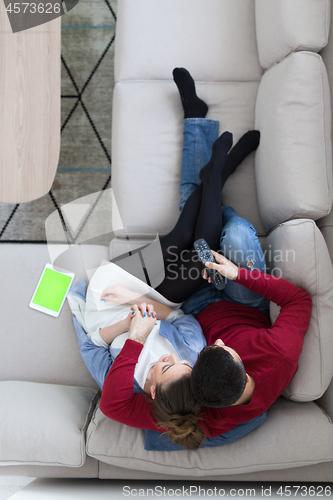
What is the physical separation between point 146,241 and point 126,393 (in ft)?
2.05

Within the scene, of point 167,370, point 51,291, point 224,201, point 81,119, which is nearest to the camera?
point 167,370

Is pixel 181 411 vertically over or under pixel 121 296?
under

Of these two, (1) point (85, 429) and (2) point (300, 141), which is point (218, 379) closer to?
(1) point (85, 429)

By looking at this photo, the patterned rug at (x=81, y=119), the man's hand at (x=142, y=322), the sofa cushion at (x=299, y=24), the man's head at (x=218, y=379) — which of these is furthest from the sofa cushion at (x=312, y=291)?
the patterned rug at (x=81, y=119)

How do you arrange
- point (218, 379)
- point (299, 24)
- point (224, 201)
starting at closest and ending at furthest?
point (218, 379)
point (299, 24)
point (224, 201)

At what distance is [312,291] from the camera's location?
122 cm

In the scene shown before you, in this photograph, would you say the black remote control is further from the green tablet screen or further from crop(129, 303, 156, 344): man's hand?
the green tablet screen

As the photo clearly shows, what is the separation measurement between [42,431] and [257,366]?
0.74 m

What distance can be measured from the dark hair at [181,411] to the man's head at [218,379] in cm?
4

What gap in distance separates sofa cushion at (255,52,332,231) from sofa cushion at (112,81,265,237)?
17cm

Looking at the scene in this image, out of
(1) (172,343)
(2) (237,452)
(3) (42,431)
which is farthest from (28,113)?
(2) (237,452)

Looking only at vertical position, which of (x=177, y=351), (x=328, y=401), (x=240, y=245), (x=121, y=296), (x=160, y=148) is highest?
(x=160, y=148)

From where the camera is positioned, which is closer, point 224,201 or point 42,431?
point 42,431

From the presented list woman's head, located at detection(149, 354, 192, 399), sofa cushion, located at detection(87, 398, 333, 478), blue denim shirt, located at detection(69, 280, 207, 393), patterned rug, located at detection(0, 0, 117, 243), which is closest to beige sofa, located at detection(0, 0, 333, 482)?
sofa cushion, located at detection(87, 398, 333, 478)
